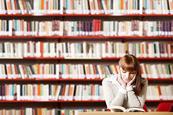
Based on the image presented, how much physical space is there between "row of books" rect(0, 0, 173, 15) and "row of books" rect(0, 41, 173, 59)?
44cm

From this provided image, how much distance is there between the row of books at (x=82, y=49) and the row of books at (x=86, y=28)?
0.45ft

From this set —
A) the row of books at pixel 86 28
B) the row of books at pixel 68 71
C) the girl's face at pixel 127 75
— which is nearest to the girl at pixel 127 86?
the girl's face at pixel 127 75

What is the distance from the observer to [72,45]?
539 cm

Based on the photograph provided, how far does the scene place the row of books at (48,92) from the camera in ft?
17.6

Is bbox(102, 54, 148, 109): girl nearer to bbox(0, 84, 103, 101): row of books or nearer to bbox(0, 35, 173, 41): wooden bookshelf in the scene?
bbox(0, 84, 103, 101): row of books

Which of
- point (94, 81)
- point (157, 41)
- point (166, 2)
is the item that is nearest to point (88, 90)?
point (94, 81)

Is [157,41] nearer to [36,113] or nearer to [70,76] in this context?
[70,76]

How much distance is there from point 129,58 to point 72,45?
1.68 m

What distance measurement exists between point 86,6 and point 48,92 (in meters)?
1.30

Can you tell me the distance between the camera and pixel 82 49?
5.41 metres

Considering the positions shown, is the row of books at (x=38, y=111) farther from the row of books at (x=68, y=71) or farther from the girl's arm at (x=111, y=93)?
the girl's arm at (x=111, y=93)

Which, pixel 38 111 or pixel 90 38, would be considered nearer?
pixel 38 111

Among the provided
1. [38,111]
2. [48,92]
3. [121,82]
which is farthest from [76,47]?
[121,82]

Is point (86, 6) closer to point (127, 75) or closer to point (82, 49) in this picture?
point (82, 49)
